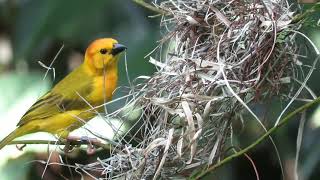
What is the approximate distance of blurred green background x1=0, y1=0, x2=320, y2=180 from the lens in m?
2.70

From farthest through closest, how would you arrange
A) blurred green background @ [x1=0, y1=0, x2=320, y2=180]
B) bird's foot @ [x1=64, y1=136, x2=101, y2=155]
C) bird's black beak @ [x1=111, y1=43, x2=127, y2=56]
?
1. bird's black beak @ [x1=111, y1=43, x2=127, y2=56]
2. blurred green background @ [x1=0, y1=0, x2=320, y2=180]
3. bird's foot @ [x1=64, y1=136, x2=101, y2=155]

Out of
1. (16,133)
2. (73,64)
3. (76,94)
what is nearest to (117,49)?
(76,94)

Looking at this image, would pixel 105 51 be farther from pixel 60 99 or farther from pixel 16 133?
pixel 16 133

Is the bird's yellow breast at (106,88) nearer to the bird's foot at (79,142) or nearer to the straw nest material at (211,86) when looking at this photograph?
the bird's foot at (79,142)

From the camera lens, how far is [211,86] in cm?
195

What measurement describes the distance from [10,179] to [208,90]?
1.01 m

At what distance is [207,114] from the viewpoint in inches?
74.9

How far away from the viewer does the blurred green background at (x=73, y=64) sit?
106 inches

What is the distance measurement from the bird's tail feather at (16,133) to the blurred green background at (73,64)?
0.02m

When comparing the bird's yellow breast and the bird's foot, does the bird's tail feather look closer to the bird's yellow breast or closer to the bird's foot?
the bird's yellow breast

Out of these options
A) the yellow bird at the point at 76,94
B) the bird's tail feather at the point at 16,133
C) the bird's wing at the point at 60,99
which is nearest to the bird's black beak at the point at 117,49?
the yellow bird at the point at 76,94

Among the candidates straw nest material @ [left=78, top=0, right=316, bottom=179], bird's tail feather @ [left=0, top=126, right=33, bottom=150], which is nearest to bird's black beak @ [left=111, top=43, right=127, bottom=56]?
bird's tail feather @ [left=0, top=126, right=33, bottom=150]

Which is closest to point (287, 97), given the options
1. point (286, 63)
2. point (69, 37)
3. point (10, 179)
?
point (286, 63)

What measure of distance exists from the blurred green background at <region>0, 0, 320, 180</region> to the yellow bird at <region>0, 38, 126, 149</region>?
0.05 m
